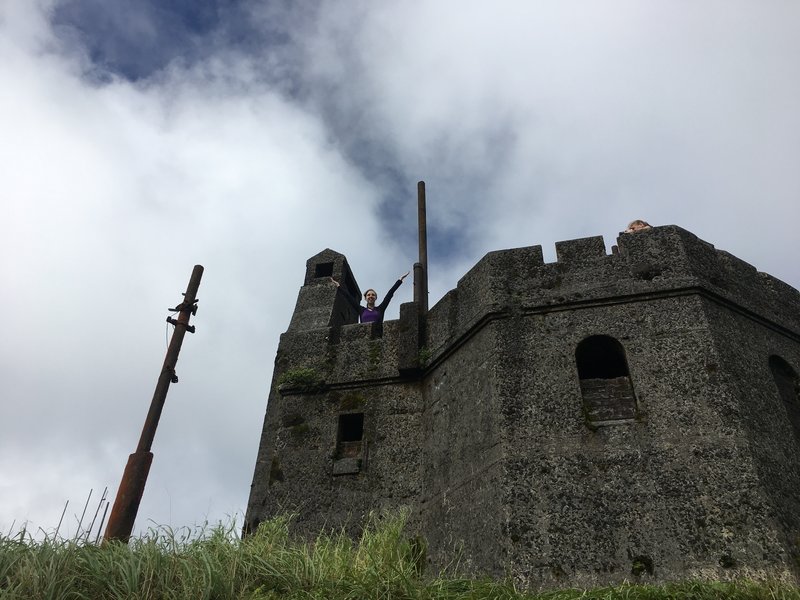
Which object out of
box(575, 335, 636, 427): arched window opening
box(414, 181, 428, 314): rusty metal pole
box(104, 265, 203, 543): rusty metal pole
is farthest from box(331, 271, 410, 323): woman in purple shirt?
box(575, 335, 636, 427): arched window opening

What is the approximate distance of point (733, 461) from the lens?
5523mm

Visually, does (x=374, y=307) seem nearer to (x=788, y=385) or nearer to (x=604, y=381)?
(x=604, y=381)

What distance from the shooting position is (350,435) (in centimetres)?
802

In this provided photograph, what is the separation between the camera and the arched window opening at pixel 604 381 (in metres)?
6.09

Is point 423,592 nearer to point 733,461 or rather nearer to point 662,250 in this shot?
point 733,461

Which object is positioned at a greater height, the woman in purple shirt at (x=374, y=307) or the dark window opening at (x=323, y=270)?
the dark window opening at (x=323, y=270)

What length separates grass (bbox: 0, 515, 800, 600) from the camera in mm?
4453

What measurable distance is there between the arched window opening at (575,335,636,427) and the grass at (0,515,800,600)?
1.65 m

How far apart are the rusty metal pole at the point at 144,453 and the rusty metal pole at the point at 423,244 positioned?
3.15 metres

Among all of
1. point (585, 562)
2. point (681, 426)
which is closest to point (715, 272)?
point (681, 426)

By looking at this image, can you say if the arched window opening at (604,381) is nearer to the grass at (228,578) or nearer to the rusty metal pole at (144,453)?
the grass at (228,578)

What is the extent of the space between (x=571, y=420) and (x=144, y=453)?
183 inches

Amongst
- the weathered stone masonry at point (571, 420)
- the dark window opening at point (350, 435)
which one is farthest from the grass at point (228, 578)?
the dark window opening at point (350, 435)

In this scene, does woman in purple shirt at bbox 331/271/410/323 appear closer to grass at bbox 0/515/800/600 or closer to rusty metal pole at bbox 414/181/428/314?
rusty metal pole at bbox 414/181/428/314
